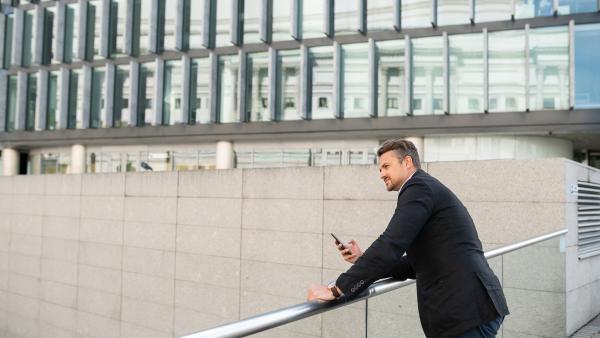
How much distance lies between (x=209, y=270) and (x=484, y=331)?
1051cm

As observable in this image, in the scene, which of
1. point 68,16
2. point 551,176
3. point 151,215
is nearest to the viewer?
point 551,176

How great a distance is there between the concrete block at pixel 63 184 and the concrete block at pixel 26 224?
45.8 inches

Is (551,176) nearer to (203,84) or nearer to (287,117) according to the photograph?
(287,117)

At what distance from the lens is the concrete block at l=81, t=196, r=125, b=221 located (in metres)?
15.7

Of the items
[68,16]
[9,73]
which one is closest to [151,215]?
[68,16]

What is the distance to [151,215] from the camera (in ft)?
48.1

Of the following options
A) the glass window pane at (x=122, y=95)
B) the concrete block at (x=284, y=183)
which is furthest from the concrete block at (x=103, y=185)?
the glass window pane at (x=122, y=95)

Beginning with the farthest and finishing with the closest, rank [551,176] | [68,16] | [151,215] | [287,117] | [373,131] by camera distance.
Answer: [68,16] < [287,117] < [373,131] < [151,215] < [551,176]

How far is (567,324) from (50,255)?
1559 cm

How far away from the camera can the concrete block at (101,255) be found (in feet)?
51.1

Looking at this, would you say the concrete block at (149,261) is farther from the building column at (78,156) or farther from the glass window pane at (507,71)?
the building column at (78,156)

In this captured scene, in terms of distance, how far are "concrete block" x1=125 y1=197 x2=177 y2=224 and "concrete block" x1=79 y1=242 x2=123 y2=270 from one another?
1027mm

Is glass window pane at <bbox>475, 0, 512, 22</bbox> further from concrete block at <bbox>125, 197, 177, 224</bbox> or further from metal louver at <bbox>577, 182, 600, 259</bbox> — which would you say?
metal louver at <bbox>577, 182, 600, 259</bbox>

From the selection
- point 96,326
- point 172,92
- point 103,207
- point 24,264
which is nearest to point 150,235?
point 103,207
